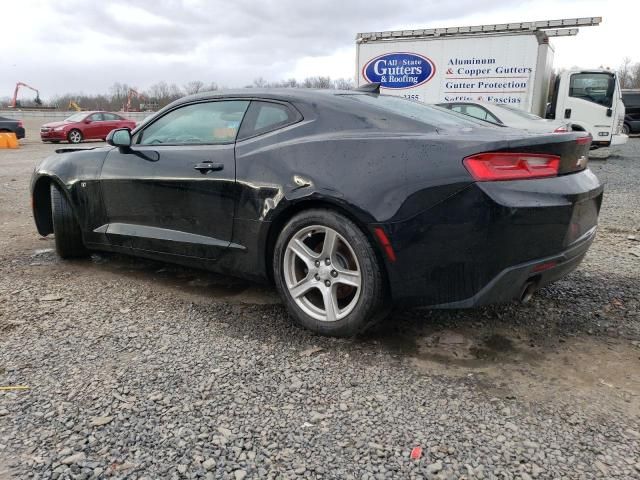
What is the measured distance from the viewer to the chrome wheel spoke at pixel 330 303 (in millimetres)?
2857

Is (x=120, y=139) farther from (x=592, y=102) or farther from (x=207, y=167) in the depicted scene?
(x=592, y=102)

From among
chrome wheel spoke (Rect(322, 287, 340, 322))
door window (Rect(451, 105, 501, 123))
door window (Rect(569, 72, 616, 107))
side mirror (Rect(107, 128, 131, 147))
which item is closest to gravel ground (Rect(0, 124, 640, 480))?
chrome wheel spoke (Rect(322, 287, 340, 322))

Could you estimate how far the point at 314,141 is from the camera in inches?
114

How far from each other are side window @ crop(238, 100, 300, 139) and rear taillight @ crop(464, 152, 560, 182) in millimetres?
1143

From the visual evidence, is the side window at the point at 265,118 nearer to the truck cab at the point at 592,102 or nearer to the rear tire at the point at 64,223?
the rear tire at the point at 64,223

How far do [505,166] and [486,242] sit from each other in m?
0.37

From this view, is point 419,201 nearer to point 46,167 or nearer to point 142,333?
point 142,333

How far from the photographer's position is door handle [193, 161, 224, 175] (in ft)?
10.6

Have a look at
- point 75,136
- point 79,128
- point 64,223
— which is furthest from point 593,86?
point 75,136

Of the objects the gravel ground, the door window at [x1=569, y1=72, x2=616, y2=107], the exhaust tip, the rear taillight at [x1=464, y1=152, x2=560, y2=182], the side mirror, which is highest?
the door window at [x1=569, y1=72, x2=616, y2=107]

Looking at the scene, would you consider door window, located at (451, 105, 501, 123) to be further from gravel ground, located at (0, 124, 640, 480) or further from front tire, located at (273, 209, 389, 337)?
front tire, located at (273, 209, 389, 337)

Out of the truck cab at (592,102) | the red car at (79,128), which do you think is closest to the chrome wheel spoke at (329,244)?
the truck cab at (592,102)

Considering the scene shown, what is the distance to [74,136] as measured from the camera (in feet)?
65.6

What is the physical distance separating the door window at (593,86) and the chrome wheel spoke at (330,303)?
1229cm
